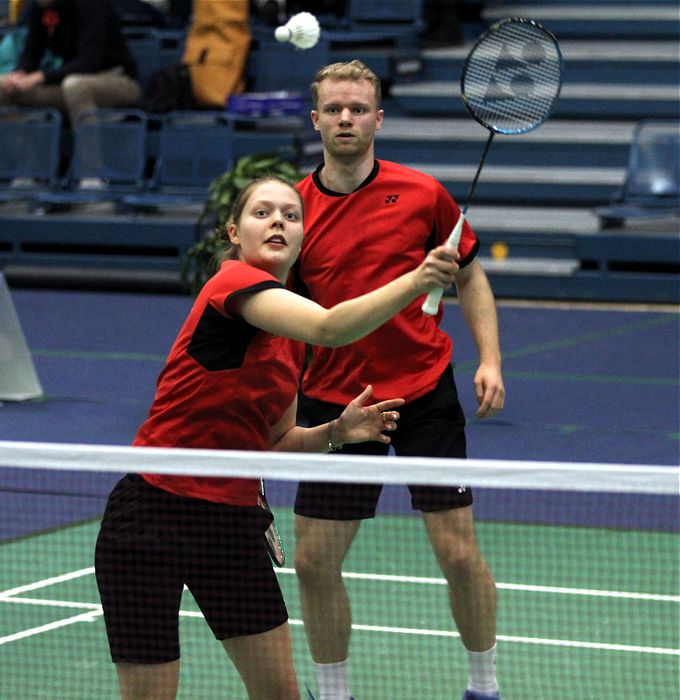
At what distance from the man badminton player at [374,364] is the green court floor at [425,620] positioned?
0.48m

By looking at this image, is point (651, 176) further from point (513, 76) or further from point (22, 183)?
point (513, 76)

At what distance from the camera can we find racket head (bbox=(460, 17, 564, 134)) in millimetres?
4188

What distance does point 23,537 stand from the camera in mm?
6418

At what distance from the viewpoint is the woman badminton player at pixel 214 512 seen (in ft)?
10.8

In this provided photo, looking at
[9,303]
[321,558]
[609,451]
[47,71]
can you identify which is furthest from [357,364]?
[47,71]

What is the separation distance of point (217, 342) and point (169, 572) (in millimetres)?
525

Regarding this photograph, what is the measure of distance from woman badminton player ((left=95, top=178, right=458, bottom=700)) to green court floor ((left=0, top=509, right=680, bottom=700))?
4.50ft

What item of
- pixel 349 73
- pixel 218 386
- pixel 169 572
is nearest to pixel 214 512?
pixel 169 572

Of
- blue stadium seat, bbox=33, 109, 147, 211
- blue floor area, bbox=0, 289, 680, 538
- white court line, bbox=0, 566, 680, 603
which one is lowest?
blue floor area, bbox=0, 289, 680, 538

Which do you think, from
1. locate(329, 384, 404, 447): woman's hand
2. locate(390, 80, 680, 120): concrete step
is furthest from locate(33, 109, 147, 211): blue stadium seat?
locate(329, 384, 404, 447): woman's hand

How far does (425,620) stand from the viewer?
17.7 ft

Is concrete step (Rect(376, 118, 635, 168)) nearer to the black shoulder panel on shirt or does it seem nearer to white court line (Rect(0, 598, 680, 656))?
white court line (Rect(0, 598, 680, 656))

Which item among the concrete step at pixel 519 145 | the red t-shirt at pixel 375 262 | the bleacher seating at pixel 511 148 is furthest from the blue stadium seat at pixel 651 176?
the red t-shirt at pixel 375 262

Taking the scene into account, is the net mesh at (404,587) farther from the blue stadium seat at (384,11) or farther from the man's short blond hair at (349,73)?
the blue stadium seat at (384,11)
